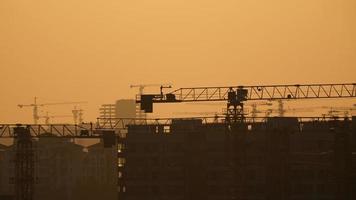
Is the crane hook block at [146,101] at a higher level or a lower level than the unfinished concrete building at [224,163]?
higher

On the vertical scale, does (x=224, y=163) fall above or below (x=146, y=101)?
below

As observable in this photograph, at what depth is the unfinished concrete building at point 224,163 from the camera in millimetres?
140125

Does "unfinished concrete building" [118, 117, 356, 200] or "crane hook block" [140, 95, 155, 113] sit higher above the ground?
"crane hook block" [140, 95, 155, 113]

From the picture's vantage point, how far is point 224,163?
142750 mm

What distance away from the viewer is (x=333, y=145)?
139125mm

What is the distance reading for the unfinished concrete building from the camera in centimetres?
14012

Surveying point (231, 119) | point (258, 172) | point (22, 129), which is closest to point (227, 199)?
point (258, 172)

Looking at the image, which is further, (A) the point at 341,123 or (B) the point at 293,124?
(B) the point at 293,124

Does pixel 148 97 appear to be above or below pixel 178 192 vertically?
above

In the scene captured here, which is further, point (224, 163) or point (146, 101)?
point (224, 163)

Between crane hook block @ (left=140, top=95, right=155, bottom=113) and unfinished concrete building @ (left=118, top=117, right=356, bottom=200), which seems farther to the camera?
unfinished concrete building @ (left=118, top=117, right=356, bottom=200)

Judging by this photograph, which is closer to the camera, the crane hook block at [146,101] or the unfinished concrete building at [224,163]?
the crane hook block at [146,101]

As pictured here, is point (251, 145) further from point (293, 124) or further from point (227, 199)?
point (293, 124)

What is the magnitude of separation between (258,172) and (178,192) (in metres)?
8.14
